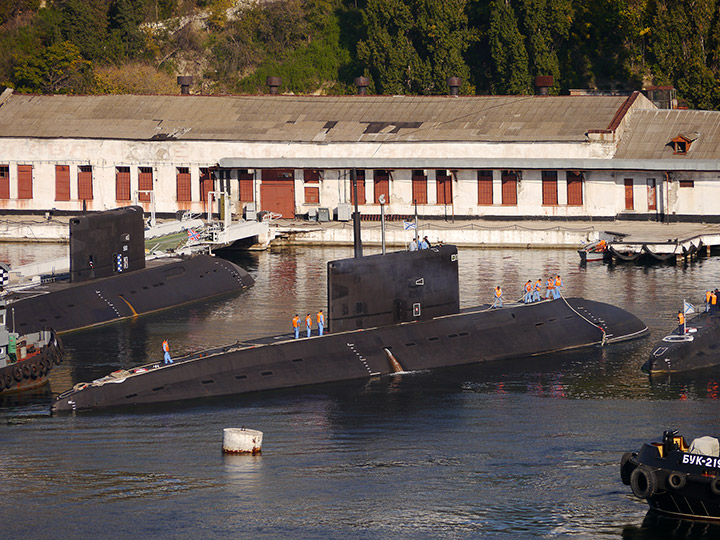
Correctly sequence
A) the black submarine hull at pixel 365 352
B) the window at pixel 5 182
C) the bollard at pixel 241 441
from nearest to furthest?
the bollard at pixel 241 441 → the black submarine hull at pixel 365 352 → the window at pixel 5 182

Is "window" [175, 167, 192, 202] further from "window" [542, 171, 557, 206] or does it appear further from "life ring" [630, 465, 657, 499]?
"life ring" [630, 465, 657, 499]

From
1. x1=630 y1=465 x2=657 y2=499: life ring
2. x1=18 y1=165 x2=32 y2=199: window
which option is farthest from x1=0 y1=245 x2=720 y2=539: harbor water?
x1=18 y1=165 x2=32 y2=199: window

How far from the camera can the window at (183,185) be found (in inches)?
3706

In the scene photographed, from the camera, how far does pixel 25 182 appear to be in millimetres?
96750

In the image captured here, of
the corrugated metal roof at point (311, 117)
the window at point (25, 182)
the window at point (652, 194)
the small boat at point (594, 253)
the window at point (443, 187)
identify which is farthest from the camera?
the window at point (25, 182)

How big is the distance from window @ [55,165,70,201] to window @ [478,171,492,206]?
31210 millimetres

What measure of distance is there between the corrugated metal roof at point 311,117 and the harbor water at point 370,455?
3703 cm

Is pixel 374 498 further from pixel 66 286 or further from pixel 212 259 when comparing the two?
pixel 212 259

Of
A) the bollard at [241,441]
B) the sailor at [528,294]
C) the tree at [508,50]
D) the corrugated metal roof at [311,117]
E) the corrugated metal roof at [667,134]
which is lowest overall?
the bollard at [241,441]

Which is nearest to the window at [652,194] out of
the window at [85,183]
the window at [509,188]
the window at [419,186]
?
the window at [509,188]

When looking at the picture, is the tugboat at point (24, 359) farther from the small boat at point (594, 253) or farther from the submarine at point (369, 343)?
the small boat at point (594, 253)

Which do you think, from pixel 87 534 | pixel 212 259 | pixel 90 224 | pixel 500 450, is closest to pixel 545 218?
pixel 212 259

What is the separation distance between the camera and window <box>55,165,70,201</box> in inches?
3784

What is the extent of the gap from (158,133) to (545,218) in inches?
1159
